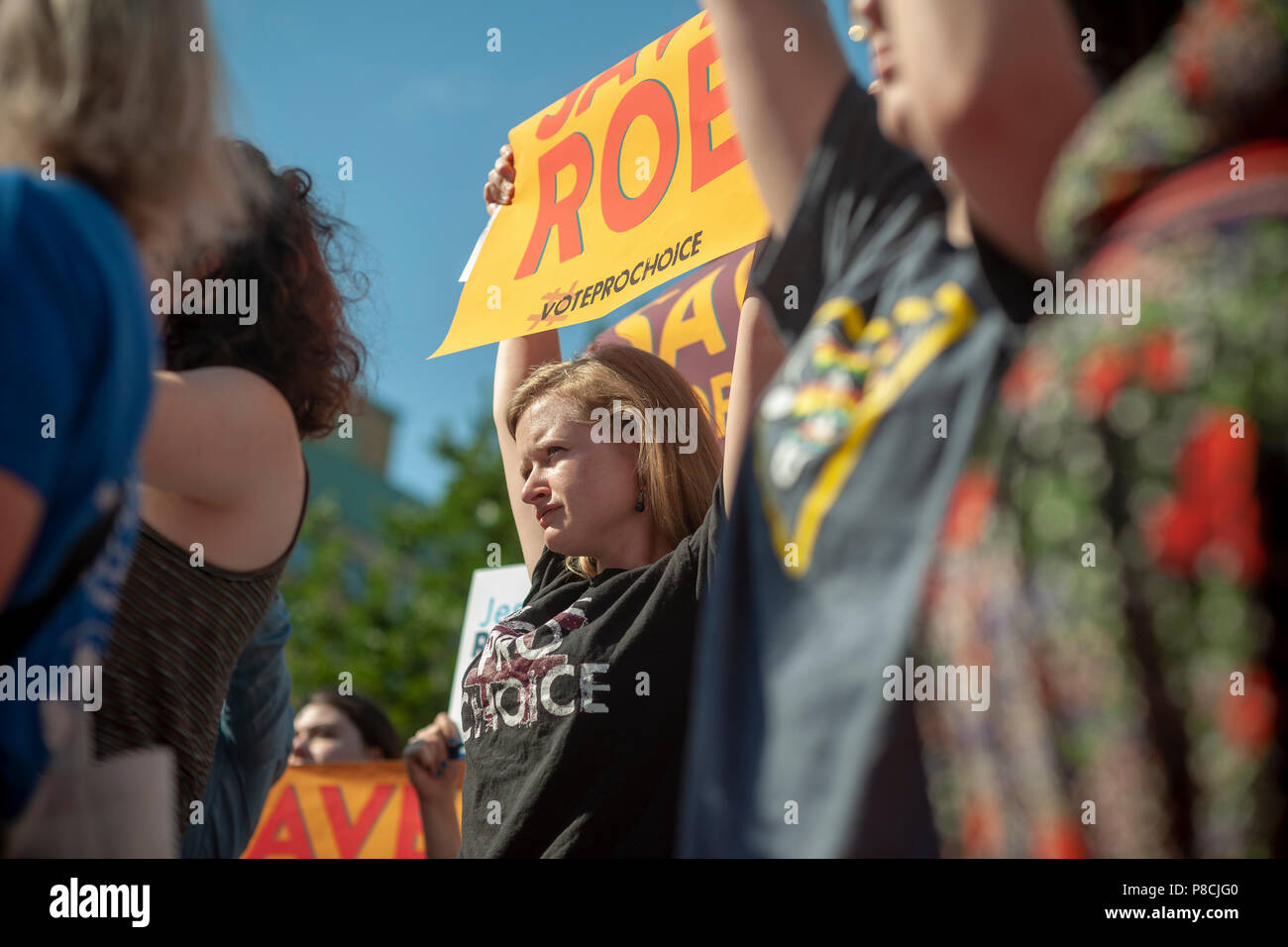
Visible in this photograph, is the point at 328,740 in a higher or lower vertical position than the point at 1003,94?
lower

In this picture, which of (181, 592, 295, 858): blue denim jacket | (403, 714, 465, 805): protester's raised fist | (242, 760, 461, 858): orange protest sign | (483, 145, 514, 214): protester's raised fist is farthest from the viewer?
(242, 760, 461, 858): orange protest sign

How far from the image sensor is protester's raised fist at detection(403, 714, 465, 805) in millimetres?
3027

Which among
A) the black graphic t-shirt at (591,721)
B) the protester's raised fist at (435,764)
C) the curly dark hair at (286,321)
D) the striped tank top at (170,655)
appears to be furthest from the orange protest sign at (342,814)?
the striped tank top at (170,655)

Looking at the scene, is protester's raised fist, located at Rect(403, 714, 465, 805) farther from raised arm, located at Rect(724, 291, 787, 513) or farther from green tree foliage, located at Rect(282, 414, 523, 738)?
green tree foliage, located at Rect(282, 414, 523, 738)

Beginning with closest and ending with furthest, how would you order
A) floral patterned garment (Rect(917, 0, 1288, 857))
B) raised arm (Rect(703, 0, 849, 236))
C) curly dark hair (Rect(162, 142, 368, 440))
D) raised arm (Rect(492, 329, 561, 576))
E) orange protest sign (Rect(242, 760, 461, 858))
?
floral patterned garment (Rect(917, 0, 1288, 857))
raised arm (Rect(703, 0, 849, 236))
curly dark hair (Rect(162, 142, 368, 440))
raised arm (Rect(492, 329, 561, 576))
orange protest sign (Rect(242, 760, 461, 858))

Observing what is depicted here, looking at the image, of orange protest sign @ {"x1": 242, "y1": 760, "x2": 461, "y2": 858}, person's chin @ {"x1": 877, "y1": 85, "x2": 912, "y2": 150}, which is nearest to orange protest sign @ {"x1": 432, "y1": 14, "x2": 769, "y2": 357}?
person's chin @ {"x1": 877, "y1": 85, "x2": 912, "y2": 150}

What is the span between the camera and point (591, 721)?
6.38 feet

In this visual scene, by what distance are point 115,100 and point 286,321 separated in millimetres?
718

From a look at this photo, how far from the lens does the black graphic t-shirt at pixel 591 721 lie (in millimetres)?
1909

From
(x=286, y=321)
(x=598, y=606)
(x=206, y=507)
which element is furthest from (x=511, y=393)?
(x=206, y=507)

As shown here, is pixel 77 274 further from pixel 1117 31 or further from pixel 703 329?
pixel 703 329

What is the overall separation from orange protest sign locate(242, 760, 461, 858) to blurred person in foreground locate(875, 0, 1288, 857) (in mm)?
3700
